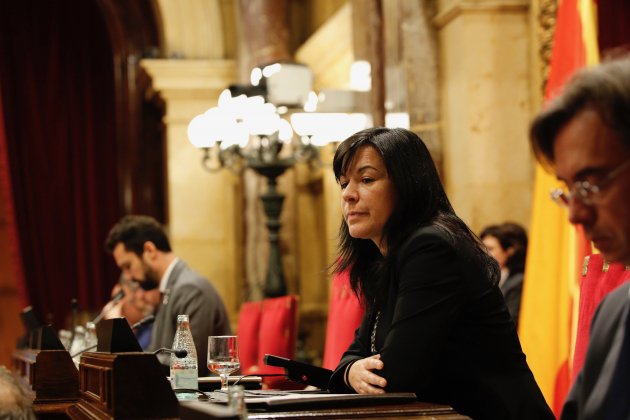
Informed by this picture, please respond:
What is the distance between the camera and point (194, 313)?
4.98 meters

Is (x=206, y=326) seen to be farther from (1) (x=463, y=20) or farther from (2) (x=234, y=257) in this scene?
(2) (x=234, y=257)

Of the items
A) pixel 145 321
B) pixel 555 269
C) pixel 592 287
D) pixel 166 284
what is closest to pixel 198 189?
pixel 145 321

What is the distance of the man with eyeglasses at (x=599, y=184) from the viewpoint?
1.66 m

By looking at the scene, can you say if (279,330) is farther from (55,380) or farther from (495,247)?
(55,380)

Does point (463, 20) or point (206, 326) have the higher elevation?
point (463, 20)

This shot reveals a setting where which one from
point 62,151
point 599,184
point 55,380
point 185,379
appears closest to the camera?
point 599,184

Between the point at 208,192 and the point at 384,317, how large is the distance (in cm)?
720

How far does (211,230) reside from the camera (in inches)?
392

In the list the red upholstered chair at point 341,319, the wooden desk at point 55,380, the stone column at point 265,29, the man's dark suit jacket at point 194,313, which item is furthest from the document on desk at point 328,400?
the stone column at point 265,29

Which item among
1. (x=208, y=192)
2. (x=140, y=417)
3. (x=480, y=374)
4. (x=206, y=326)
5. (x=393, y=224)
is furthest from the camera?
(x=208, y=192)

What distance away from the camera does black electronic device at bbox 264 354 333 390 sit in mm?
2820

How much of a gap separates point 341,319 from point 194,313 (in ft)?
2.77

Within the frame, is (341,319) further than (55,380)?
Yes

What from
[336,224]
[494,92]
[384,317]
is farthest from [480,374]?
[336,224]
